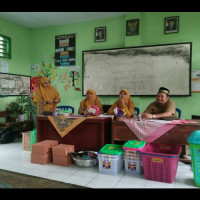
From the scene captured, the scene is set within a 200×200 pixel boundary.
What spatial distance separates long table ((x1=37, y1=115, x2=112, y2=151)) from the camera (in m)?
2.91

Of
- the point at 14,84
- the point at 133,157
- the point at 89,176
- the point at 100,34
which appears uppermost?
the point at 100,34

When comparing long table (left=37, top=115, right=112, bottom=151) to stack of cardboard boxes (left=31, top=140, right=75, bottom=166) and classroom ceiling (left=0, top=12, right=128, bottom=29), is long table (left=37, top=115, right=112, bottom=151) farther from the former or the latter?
classroom ceiling (left=0, top=12, right=128, bottom=29)

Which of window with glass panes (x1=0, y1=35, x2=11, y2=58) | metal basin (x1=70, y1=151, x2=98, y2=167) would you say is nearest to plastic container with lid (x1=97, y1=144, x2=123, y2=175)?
metal basin (x1=70, y1=151, x2=98, y2=167)

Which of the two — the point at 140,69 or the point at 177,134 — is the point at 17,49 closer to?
the point at 140,69

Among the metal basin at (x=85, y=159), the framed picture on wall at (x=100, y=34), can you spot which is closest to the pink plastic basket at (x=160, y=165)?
the metal basin at (x=85, y=159)

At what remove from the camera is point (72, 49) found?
5039 mm

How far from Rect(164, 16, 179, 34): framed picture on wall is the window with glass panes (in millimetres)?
3820

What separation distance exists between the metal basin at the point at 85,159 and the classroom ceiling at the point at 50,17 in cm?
325

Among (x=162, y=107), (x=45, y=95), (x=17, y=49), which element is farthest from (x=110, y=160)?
(x=17, y=49)

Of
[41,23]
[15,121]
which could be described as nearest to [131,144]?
[15,121]

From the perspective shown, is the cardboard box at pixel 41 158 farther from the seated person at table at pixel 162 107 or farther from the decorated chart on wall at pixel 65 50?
the decorated chart on wall at pixel 65 50

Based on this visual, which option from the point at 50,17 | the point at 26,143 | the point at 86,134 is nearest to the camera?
the point at 86,134

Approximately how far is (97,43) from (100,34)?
227 millimetres

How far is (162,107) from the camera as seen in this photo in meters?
3.15
